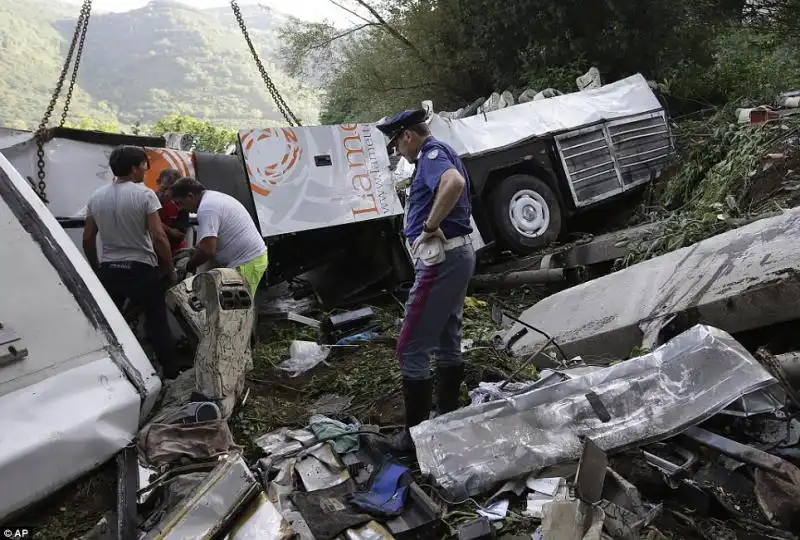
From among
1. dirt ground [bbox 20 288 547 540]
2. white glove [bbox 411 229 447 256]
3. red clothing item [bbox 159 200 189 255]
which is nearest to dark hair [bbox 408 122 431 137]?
white glove [bbox 411 229 447 256]

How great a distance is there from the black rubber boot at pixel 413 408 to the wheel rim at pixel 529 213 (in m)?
3.79

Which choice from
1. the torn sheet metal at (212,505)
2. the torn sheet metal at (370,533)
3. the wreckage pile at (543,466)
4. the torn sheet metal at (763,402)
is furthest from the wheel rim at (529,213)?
the torn sheet metal at (212,505)

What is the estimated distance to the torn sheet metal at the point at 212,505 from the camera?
7.00ft

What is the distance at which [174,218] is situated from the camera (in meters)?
4.98

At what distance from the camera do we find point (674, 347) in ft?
9.82

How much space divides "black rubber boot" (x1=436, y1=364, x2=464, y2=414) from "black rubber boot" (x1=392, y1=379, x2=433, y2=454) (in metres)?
0.13

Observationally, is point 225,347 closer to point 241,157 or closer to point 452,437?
point 452,437

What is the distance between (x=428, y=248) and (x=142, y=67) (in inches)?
3188

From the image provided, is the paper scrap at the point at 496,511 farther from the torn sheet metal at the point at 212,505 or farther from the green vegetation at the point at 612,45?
the green vegetation at the point at 612,45

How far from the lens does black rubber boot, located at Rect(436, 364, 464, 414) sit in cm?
327

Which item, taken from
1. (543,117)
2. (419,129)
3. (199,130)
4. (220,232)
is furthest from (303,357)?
(199,130)

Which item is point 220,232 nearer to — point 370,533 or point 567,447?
point 370,533

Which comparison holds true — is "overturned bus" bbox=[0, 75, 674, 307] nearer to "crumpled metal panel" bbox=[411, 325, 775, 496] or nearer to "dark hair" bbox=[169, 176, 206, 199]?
"dark hair" bbox=[169, 176, 206, 199]

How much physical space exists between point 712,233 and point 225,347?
12.2ft
